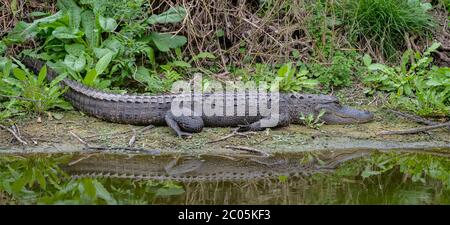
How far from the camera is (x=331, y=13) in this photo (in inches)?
360

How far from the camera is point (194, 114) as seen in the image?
7.38 metres

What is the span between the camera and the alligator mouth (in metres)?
7.59

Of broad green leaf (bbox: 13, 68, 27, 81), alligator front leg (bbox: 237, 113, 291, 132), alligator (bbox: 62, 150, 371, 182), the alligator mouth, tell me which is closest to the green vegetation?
broad green leaf (bbox: 13, 68, 27, 81)

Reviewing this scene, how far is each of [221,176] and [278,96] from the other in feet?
6.23

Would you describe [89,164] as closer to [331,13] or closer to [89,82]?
[89,82]

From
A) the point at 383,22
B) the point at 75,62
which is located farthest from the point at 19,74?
the point at 383,22

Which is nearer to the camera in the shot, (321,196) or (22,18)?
(321,196)

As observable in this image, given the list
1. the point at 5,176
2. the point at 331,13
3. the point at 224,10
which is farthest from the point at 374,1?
the point at 5,176

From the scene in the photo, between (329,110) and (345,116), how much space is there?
18 centimetres

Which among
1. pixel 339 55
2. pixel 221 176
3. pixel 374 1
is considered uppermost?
pixel 374 1

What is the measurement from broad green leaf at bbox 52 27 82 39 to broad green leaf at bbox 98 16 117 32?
0.84 ft

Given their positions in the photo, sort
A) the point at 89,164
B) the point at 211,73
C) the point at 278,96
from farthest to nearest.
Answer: the point at 211,73 < the point at 278,96 < the point at 89,164

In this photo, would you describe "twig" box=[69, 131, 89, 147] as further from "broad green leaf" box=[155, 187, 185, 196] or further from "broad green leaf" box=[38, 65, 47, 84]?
"broad green leaf" box=[155, 187, 185, 196]

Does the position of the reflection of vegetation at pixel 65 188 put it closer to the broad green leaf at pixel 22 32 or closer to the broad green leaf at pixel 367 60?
the broad green leaf at pixel 22 32
